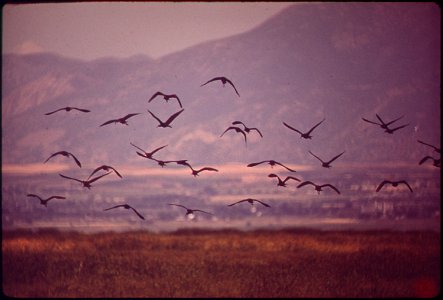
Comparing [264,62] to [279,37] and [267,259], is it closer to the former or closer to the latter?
[279,37]

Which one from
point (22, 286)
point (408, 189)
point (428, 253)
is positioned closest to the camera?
point (22, 286)

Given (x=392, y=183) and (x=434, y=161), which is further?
(x=434, y=161)

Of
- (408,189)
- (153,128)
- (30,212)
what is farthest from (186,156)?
(408,189)

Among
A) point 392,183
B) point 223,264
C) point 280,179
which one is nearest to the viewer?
point 223,264

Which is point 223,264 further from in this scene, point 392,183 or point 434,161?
point 434,161

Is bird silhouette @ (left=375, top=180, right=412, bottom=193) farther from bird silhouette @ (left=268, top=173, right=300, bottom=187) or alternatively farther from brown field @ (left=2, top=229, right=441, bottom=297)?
bird silhouette @ (left=268, top=173, right=300, bottom=187)

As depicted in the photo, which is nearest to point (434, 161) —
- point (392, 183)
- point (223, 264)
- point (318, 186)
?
point (392, 183)

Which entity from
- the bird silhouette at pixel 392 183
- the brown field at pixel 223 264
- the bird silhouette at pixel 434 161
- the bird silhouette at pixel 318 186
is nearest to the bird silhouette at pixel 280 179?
the bird silhouette at pixel 318 186

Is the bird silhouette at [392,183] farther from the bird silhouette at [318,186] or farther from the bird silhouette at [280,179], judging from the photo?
the bird silhouette at [280,179]
